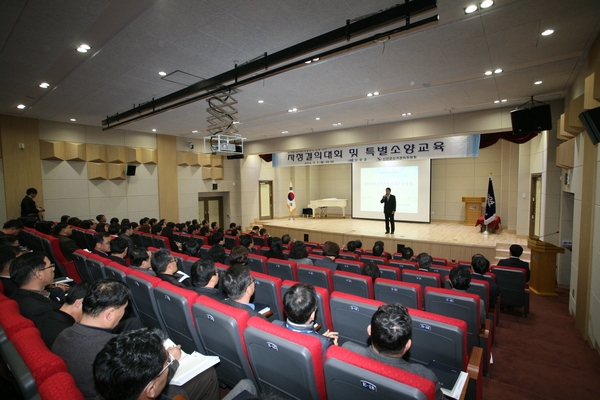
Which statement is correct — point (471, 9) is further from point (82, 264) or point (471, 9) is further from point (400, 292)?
point (82, 264)

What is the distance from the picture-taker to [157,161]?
408 inches

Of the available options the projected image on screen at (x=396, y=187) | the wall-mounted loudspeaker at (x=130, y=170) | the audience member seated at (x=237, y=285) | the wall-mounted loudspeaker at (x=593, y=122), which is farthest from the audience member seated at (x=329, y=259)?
the projected image on screen at (x=396, y=187)

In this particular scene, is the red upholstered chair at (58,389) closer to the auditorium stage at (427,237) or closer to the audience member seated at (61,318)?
the audience member seated at (61,318)

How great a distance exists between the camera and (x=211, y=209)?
12.8 m

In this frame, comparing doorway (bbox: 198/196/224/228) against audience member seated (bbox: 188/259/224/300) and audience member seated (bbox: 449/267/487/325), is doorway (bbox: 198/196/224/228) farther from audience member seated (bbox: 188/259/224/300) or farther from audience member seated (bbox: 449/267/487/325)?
audience member seated (bbox: 449/267/487/325)

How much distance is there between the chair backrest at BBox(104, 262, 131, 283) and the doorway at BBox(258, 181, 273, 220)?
10.7 m

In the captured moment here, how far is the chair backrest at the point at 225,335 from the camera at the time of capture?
164 centimetres

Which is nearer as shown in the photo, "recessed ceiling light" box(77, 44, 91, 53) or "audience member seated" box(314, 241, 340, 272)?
"recessed ceiling light" box(77, 44, 91, 53)

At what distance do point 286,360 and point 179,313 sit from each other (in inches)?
41.1

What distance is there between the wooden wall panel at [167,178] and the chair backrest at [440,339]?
10.2 metres

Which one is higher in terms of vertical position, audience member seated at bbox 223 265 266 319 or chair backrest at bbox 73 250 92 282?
audience member seated at bbox 223 265 266 319

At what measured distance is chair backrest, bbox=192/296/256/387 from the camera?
164 cm

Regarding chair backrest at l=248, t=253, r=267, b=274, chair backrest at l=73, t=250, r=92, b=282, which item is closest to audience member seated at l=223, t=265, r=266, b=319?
chair backrest at l=248, t=253, r=267, b=274

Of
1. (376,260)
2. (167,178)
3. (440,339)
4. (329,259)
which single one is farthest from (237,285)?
(167,178)
